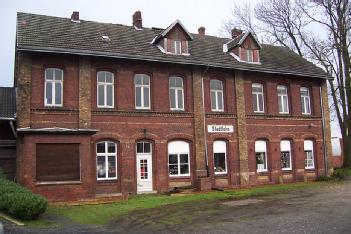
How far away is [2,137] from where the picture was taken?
23781 millimetres

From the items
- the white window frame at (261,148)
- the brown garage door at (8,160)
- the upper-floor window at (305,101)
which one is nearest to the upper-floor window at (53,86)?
the brown garage door at (8,160)

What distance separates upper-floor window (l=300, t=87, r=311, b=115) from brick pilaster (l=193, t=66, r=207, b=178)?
26.6ft

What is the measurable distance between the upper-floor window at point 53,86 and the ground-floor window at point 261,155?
1211cm

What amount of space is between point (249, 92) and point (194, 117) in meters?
4.36

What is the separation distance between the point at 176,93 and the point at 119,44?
4113mm

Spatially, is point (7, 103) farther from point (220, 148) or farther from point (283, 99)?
point (283, 99)

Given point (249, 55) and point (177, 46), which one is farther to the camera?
point (249, 55)

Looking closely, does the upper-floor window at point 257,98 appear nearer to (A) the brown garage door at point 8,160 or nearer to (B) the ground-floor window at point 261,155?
(B) the ground-floor window at point 261,155

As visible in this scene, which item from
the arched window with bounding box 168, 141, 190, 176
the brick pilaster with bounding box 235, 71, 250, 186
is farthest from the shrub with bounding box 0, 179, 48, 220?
the brick pilaster with bounding box 235, 71, 250, 186

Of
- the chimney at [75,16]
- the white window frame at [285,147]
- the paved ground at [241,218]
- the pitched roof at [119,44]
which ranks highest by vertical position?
the chimney at [75,16]

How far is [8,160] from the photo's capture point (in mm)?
23812

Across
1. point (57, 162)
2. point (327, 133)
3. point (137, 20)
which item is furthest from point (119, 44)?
point (327, 133)

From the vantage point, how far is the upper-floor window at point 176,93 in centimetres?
2478

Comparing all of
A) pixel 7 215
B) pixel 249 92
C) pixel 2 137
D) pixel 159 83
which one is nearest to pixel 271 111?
pixel 249 92
